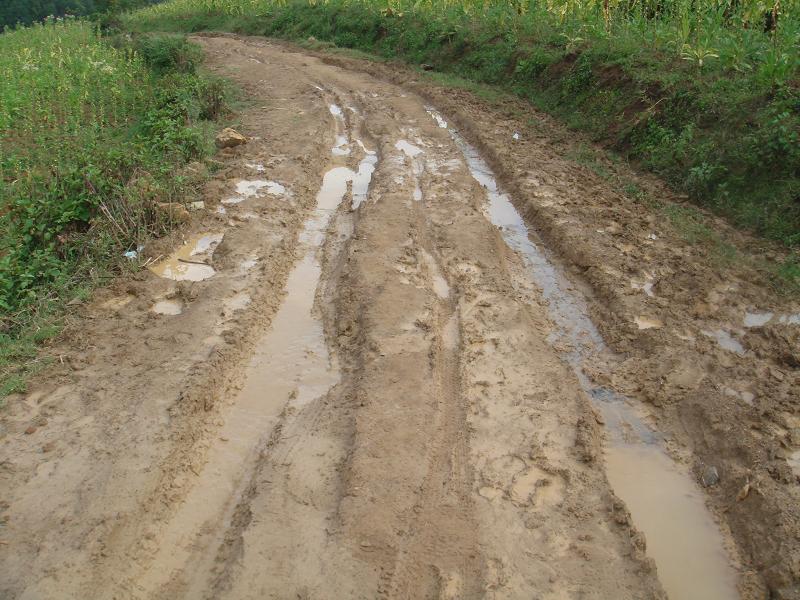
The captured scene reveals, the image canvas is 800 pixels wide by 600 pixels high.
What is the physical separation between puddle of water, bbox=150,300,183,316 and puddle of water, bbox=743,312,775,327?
5.65 meters

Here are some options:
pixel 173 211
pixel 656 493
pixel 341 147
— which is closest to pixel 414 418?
pixel 656 493

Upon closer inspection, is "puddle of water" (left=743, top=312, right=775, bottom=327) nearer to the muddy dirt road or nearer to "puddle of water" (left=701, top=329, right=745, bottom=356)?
the muddy dirt road

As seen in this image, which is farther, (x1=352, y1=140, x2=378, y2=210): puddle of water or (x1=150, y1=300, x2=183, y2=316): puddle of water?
(x1=352, y1=140, x2=378, y2=210): puddle of water

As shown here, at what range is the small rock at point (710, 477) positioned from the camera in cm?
423

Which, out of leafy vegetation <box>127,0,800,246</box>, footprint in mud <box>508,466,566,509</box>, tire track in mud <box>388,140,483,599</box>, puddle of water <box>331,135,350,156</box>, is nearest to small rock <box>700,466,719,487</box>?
footprint in mud <box>508,466,566,509</box>

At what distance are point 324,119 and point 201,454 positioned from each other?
8481mm

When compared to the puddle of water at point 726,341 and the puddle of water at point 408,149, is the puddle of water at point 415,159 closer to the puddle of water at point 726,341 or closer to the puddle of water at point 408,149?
the puddle of water at point 408,149

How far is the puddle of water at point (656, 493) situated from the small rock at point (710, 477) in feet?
0.27

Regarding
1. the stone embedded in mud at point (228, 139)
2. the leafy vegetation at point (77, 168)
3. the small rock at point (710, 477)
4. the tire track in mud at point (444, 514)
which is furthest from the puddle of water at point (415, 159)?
the small rock at point (710, 477)

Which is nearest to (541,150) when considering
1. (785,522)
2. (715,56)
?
(715,56)

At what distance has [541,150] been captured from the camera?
995 cm

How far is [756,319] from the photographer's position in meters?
5.86

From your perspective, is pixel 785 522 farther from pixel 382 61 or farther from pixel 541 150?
pixel 382 61

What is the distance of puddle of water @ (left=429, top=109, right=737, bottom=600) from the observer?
3672 mm
